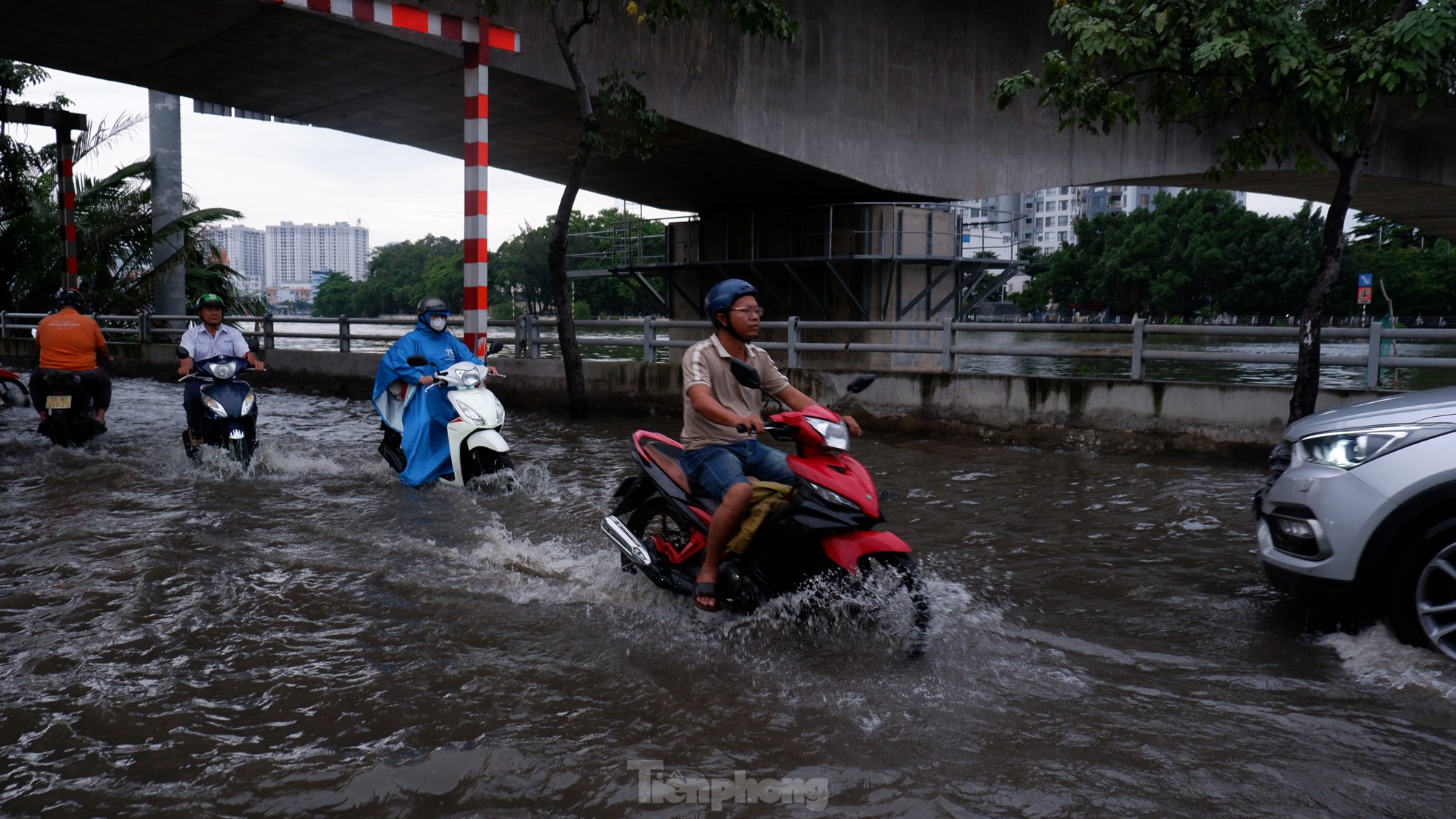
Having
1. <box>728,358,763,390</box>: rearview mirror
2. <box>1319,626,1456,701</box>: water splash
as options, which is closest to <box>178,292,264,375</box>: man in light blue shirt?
<box>728,358,763,390</box>: rearview mirror

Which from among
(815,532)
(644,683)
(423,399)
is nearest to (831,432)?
(815,532)

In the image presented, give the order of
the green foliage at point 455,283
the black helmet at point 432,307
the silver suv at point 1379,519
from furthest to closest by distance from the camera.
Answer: the green foliage at point 455,283 < the black helmet at point 432,307 < the silver suv at point 1379,519

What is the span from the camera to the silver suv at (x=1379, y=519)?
4.09 m

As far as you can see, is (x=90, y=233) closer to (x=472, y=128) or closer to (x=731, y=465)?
(x=472, y=128)

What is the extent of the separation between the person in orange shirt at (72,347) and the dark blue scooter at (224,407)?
183cm

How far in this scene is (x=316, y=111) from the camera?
674 inches

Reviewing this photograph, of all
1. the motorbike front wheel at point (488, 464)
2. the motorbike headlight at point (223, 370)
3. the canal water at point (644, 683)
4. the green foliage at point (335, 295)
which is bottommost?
the canal water at point (644, 683)

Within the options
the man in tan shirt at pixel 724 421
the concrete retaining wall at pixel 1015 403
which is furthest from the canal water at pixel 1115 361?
the man in tan shirt at pixel 724 421

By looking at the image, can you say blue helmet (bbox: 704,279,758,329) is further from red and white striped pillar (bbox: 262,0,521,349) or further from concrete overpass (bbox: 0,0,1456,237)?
concrete overpass (bbox: 0,0,1456,237)

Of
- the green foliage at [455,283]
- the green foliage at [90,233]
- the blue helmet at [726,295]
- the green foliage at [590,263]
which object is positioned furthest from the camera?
the green foliage at [455,283]

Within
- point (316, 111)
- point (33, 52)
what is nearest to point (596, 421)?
point (316, 111)

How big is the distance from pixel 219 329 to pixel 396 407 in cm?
177

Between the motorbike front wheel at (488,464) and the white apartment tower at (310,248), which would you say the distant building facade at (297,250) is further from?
the motorbike front wheel at (488,464)

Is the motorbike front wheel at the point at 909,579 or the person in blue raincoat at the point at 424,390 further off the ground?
the person in blue raincoat at the point at 424,390
